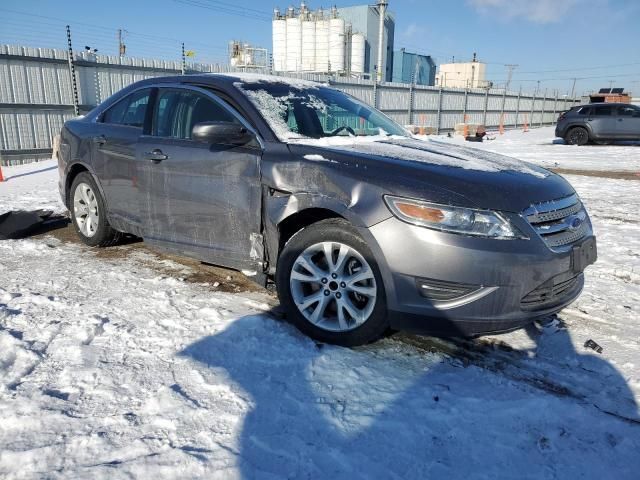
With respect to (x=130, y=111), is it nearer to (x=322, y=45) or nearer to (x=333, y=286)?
(x=333, y=286)

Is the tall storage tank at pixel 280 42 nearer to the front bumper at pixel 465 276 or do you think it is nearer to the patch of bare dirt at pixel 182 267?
the patch of bare dirt at pixel 182 267

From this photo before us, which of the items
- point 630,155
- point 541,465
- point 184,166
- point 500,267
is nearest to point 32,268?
point 184,166

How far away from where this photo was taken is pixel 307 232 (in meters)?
2.96

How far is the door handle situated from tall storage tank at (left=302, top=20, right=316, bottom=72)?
32493 mm

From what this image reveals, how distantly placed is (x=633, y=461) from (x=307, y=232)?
1925 millimetres

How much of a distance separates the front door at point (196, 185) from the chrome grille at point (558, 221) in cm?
168

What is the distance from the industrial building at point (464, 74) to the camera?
5678 centimetres

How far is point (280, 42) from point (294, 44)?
1099mm

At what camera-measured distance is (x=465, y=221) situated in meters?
2.55

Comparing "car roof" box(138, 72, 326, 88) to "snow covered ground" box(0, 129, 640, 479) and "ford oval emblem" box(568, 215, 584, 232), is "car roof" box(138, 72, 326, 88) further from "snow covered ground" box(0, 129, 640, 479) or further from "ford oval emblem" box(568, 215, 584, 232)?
"ford oval emblem" box(568, 215, 584, 232)

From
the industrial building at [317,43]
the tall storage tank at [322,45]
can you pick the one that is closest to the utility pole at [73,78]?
the industrial building at [317,43]

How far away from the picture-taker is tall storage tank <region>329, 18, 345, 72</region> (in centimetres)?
3356

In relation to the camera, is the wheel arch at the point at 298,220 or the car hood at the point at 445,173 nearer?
the car hood at the point at 445,173

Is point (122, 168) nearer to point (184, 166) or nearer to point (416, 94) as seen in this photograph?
point (184, 166)
